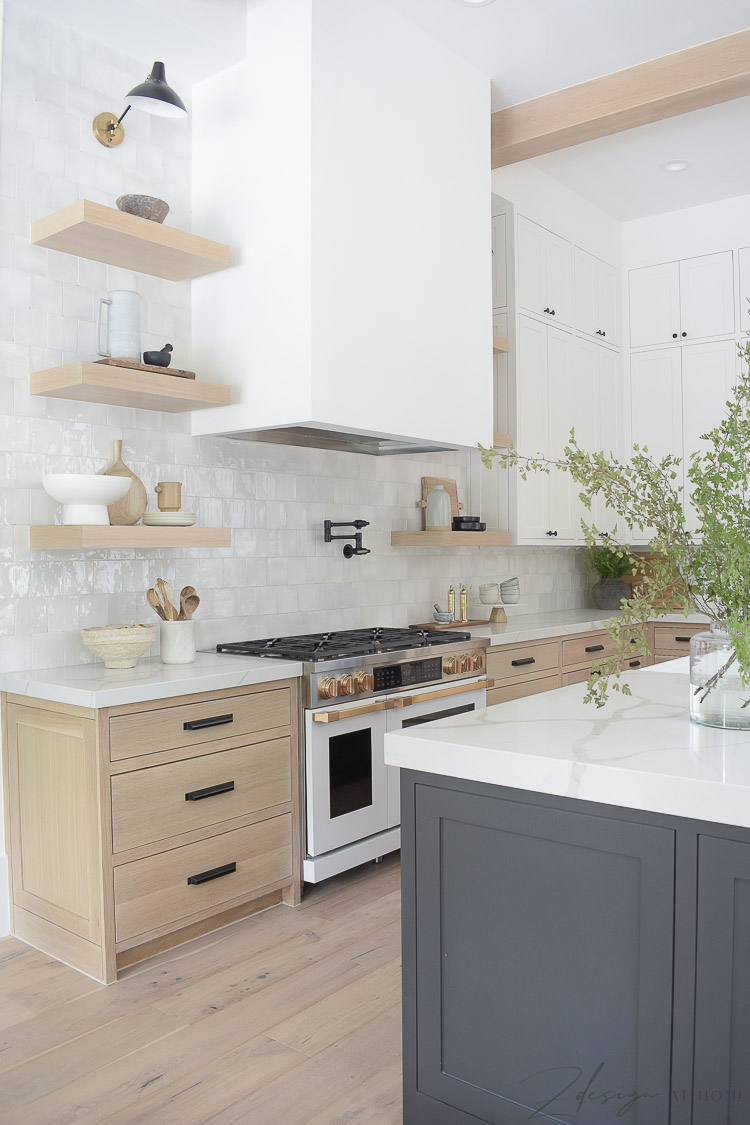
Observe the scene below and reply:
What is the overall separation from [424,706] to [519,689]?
2.88ft

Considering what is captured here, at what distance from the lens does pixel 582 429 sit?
17.7 feet

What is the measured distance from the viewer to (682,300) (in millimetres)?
5695

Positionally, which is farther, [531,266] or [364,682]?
[531,266]

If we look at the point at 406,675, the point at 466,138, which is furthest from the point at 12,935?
the point at 466,138

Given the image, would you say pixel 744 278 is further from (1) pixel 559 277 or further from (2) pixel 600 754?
(2) pixel 600 754

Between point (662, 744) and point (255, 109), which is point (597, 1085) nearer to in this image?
point (662, 744)

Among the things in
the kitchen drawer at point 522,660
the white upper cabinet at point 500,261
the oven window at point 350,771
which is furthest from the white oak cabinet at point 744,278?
the oven window at point 350,771

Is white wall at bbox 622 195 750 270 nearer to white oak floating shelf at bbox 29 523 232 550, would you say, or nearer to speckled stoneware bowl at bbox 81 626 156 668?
white oak floating shelf at bbox 29 523 232 550

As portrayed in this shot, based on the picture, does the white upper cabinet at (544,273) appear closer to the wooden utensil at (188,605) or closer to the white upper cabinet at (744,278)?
the white upper cabinet at (744,278)

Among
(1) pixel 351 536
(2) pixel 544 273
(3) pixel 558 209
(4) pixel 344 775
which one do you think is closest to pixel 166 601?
(4) pixel 344 775

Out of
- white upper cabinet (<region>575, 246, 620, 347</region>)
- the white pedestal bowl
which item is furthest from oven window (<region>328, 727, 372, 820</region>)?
white upper cabinet (<region>575, 246, 620, 347</region>)

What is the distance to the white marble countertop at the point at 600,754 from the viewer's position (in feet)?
4.44

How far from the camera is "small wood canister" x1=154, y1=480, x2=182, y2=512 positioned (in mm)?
3211

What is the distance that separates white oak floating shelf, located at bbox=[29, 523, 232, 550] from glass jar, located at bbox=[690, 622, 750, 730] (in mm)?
1863
